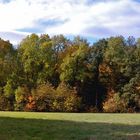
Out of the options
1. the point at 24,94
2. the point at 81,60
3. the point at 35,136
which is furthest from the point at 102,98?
the point at 35,136

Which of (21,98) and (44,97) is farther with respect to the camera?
(44,97)

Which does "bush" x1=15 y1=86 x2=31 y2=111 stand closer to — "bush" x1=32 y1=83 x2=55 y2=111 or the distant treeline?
the distant treeline

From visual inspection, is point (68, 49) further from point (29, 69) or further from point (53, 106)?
point (53, 106)

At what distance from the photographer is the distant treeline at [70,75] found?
3676 inches

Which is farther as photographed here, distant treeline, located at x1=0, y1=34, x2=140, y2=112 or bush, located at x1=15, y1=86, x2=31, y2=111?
bush, located at x1=15, y1=86, x2=31, y2=111

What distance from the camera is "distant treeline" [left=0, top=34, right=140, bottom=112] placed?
306ft

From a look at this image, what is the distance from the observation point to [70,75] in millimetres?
98750

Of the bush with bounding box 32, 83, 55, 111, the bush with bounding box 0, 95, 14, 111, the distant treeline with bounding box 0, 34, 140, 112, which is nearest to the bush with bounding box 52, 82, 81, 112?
the distant treeline with bounding box 0, 34, 140, 112

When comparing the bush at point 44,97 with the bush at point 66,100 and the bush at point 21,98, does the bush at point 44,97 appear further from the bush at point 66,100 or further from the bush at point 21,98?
the bush at point 21,98

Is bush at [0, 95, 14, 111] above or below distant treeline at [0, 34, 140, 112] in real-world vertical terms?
below

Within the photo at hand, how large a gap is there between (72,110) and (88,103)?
778cm

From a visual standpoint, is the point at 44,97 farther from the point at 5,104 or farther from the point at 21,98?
the point at 5,104

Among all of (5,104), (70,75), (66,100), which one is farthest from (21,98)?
(70,75)

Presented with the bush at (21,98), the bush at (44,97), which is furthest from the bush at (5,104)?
the bush at (44,97)
